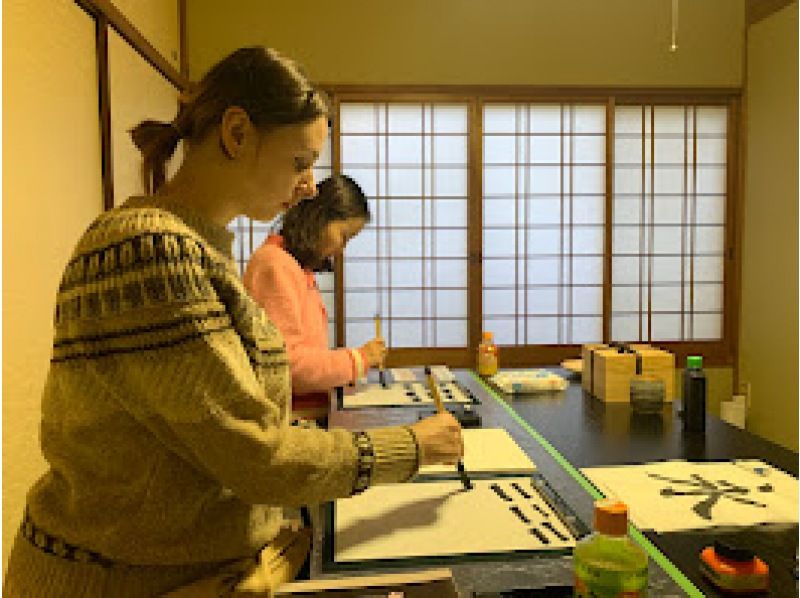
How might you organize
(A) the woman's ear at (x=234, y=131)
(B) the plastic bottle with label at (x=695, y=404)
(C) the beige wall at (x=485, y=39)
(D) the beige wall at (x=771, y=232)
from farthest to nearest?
(C) the beige wall at (x=485, y=39)
(D) the beige wall at (x=771, y=232)
(B) the plastic bottle with label at (x=695, y=404)
(A) the woman's ear at (x=234, y=131)

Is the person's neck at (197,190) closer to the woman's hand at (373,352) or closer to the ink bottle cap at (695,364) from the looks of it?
the woman's hand at (373,352)

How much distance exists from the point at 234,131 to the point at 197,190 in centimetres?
10

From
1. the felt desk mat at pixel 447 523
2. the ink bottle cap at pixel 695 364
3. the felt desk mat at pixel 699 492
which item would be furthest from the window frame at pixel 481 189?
the felt desk mat at pixel 447 523

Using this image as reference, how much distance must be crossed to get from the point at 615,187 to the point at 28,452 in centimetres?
388

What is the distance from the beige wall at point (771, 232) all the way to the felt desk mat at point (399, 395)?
2.90m

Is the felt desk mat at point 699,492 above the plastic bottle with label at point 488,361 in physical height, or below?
below

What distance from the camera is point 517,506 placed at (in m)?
1.24

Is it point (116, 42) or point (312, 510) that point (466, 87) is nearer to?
point (116, 42)

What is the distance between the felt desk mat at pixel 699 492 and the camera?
3.92 ft

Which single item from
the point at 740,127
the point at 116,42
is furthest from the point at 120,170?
the point at 740,127

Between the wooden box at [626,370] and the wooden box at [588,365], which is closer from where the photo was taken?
the wooden box at [626,370]

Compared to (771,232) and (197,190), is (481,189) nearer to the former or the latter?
(771,232)

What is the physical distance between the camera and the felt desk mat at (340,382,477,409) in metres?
2.10

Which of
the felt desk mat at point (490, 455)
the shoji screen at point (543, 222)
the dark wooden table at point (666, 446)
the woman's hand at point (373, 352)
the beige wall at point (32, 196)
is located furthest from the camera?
the shoji screen at point (543, 222)
